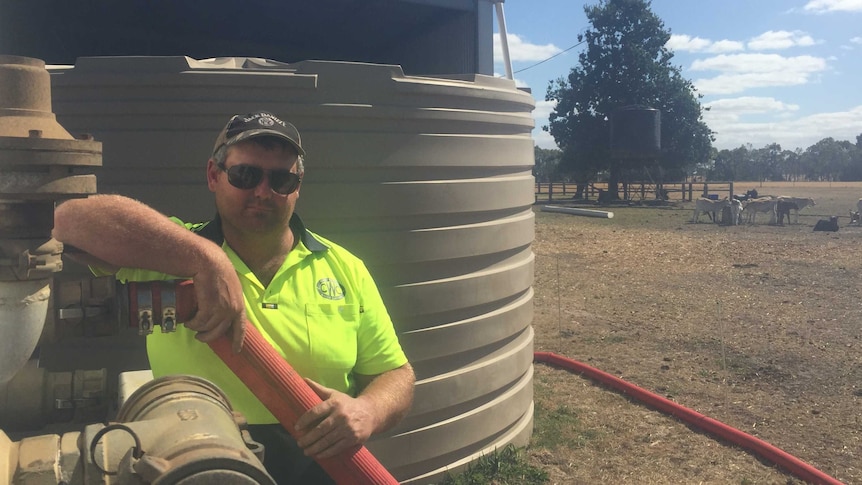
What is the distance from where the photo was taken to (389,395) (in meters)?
2.26

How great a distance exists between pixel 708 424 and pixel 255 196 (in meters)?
4.11

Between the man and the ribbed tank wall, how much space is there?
3.31ft

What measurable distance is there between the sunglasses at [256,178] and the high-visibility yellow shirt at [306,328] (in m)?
0.30

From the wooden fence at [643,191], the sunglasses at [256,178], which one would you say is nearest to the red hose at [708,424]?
the sunglasses at [256,178]

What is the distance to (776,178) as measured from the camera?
12150 cm

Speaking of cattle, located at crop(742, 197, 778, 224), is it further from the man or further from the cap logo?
the cap logo

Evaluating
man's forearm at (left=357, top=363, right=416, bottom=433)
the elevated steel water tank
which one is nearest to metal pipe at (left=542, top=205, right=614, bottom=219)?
the elevated steel water tank

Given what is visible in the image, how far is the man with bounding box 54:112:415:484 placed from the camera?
1715 mm

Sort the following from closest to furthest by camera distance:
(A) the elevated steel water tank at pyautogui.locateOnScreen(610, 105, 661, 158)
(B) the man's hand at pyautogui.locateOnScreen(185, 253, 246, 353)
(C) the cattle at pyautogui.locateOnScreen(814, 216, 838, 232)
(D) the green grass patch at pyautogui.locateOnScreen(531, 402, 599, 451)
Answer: (B) the man's hand at pyautogui.locateOnScreen(185, 253, 246, 353) → (D) the green grass patch at pyautogui.locateOnScreen(531, 402, 599, 451) → (C) the cattle at pyautogui.locateOnScreen(814, 216, 838, 232) → (A) the elevated steel water tank at pyautogui.locateOnScreen(610, 105, 661, 158)

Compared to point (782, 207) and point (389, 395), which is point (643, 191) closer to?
point (782, 207)

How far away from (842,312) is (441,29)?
6.31 metres

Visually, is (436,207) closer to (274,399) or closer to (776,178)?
(274,399)

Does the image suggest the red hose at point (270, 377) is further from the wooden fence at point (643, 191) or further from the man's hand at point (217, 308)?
the wooden fence at point (643, 191)

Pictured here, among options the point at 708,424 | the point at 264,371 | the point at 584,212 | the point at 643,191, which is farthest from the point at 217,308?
the point at 643,191
